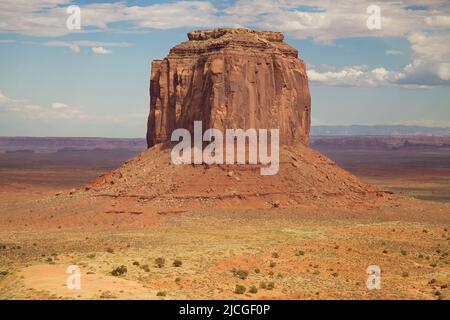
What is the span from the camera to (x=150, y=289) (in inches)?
1308

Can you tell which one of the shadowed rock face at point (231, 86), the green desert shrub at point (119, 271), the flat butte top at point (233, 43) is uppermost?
the flat butte top at point (233, 43)

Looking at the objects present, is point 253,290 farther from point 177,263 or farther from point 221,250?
point 221,250

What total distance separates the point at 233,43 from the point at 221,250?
27090 millimetres

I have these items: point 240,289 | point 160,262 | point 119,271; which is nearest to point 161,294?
point 240,289

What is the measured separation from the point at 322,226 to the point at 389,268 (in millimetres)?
16116

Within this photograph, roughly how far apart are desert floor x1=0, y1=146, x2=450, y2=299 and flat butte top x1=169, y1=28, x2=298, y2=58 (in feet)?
48.9

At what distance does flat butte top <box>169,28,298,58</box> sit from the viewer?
2665 inches

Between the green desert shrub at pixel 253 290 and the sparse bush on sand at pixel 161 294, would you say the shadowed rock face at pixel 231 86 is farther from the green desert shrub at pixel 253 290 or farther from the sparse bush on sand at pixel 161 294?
the sparse bush on sand at pixel 161 294

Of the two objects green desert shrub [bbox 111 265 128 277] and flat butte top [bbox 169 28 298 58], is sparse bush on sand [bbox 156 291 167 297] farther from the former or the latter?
flat butte top [bbox 169 28 298 58]

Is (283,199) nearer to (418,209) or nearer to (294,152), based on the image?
(294,152)

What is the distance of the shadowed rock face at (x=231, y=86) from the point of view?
66.2 m

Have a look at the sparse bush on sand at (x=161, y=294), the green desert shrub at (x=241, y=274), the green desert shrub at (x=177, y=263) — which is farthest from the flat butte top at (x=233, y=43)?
the sparse bush on sand at (x=161, y=294)

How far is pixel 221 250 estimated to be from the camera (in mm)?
45406
